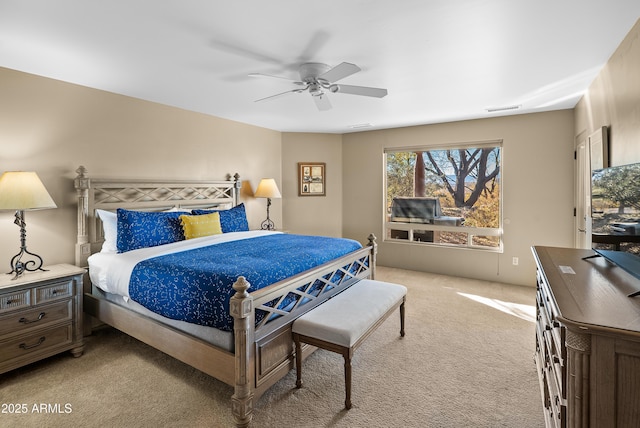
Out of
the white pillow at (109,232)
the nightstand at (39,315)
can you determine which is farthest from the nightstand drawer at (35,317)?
the white pillow at (109,232)

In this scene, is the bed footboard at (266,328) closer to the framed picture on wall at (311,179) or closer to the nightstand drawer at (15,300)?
the nightstand drawer at (15,300)

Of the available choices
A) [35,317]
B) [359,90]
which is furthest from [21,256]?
[359,90]

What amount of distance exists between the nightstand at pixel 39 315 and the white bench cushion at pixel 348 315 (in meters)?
1.99

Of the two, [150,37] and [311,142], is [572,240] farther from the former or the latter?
[150,37]

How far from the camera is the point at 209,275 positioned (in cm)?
213

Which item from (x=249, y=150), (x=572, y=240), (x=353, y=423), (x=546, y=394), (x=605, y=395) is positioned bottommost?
(x=353, y=423)

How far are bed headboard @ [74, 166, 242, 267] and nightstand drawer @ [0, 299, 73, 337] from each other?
1.92 feet

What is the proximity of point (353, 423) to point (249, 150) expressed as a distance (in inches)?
165

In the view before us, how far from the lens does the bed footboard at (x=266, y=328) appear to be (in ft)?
6.07

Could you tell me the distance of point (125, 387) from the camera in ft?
7.52

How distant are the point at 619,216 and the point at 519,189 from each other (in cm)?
304

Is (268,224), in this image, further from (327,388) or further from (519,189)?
(519,189)

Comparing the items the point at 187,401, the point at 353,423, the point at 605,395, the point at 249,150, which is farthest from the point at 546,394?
the point at 249,150

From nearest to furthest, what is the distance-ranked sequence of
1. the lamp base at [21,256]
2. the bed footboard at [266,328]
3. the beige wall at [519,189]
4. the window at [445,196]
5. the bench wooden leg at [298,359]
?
the bed footboard at [266,328], the bench wooden leg at [298,359], the lamp base at [21,256], the beige wall at [519,189], the window at [445,196]
